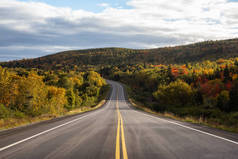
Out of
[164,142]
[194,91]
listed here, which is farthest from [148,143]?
[194,91]

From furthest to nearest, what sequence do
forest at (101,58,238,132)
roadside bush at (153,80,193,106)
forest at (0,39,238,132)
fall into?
roadside bush at (153,80,193,106) → forest at (101,58,238,132) → forest at (0,39,238,132)

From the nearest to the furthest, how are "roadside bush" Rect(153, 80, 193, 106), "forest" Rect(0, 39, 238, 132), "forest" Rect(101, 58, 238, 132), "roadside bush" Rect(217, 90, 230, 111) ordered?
"forest" Rect(0, 39, 238, 132)
"forest" Rect(101, 58, 238, 132)
"roadside bush" Rect(217, 90, 230, 111)
"roadside bush" Rect(153, 80, 193, 106)

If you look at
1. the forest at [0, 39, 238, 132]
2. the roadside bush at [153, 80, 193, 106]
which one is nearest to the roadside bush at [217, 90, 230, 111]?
the forest at [0, 39, 238, 132]

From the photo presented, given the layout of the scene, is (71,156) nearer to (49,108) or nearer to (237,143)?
(237,143)

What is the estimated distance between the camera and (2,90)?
3688 centimetres

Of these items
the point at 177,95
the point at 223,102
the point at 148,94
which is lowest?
the point at 148,94

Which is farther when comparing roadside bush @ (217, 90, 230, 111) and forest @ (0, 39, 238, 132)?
roadside bush @ (217, 90, 230, 111)

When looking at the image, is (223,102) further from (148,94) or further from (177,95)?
(148,94)

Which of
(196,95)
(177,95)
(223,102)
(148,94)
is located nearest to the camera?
(223,102)

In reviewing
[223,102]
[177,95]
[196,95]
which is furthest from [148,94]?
[223,102]

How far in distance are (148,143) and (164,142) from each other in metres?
0.65

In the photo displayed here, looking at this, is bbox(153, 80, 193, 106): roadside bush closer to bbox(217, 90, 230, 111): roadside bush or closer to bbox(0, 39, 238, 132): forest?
bbox(0, 39, 238, 132): forest

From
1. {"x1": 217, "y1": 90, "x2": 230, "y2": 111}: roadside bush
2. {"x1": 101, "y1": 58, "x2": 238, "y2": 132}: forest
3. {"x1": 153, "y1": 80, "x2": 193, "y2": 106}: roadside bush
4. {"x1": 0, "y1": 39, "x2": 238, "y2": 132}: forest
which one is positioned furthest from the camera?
{"x1": 153, "y1": 80, "x2": 193, "y2": 106}: roadside bush

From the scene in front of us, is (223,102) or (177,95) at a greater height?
(177,95)
